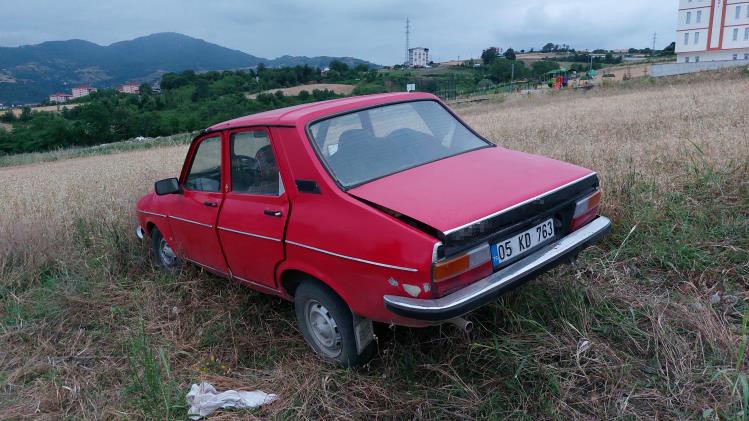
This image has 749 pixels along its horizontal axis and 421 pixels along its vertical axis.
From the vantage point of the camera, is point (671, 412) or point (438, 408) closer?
point (671, 412)

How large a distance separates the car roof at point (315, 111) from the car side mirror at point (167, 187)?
25.7 inches

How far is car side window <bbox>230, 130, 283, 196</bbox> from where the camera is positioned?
11.3ft

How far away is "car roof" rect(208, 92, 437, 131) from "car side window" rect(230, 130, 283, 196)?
98 millimetres

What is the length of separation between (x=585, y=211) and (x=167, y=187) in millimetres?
3392

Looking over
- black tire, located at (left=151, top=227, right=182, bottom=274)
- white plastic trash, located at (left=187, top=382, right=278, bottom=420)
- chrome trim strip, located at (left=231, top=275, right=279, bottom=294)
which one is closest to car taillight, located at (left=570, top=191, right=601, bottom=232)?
chrome trim strip, located at (left=231, top=275, right=279, bottom=294)

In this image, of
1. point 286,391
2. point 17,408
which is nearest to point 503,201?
point 286,391

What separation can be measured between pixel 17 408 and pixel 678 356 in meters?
3.93

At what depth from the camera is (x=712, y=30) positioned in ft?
202

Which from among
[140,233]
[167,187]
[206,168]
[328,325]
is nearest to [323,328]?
[328,325]

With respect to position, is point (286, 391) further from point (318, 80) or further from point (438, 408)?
point (318, 80)

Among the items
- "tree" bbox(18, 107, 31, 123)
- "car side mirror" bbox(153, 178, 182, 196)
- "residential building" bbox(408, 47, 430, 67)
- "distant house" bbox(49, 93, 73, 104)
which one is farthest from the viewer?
"residential building" bbox(408, 47, 430, 67)

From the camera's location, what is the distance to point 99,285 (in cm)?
473

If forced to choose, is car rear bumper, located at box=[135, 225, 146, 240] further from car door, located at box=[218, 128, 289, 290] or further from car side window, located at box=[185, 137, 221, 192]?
car door, located at box=[218, 128, 289, 290]

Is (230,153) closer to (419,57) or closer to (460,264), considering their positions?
(460,264)
